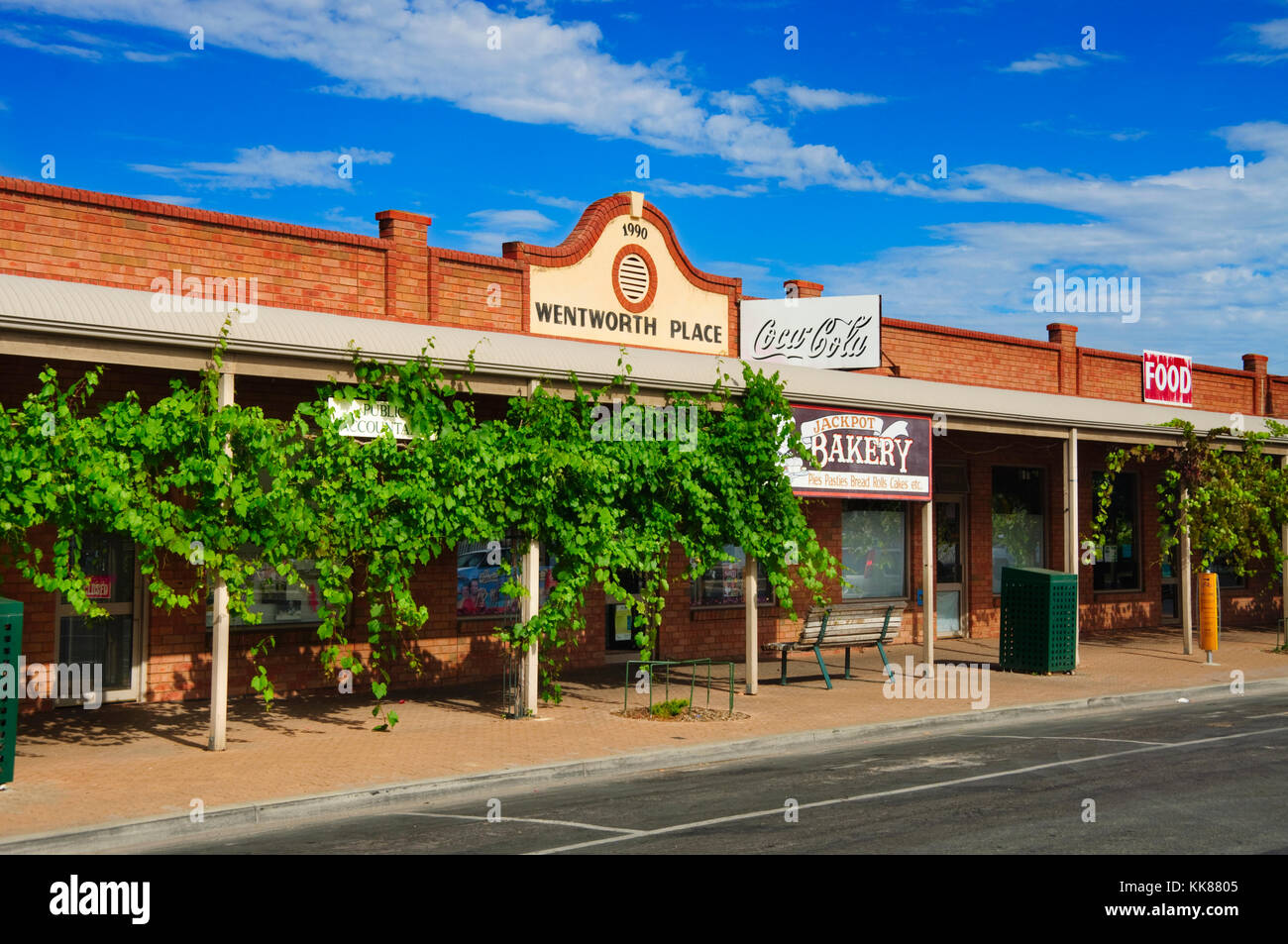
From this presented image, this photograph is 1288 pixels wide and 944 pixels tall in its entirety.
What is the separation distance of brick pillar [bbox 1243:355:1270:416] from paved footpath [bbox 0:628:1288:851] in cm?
1263

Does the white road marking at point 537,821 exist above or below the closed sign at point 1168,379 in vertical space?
below

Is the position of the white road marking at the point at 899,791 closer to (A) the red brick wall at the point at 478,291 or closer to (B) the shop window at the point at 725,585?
(B) the shop window at the point at 725,585

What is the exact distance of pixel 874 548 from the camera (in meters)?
21.9

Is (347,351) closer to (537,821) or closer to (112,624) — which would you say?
(112,624)

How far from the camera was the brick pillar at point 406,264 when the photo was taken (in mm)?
15875

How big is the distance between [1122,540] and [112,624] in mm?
19566

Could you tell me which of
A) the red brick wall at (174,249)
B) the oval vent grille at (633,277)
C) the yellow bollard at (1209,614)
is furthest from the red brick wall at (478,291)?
the yellow bollard at (1209,614)

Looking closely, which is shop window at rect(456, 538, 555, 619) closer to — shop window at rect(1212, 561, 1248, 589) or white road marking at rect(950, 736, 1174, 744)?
white road marking at rect(950, 736, 1174, 744)

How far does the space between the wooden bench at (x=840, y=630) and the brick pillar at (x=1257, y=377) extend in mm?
16407

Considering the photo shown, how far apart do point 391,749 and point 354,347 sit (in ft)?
12.8

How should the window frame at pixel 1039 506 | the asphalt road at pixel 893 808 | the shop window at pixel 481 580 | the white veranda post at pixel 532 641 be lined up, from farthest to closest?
Result: 1. the window frame at pixel 1039 506
2. the shop window at pixel 481 580
3. the white veranda post at pixel 532 641
4. the asphalt road at pixel 893 808

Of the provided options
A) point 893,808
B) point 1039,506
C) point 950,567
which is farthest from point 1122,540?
point 893,808
